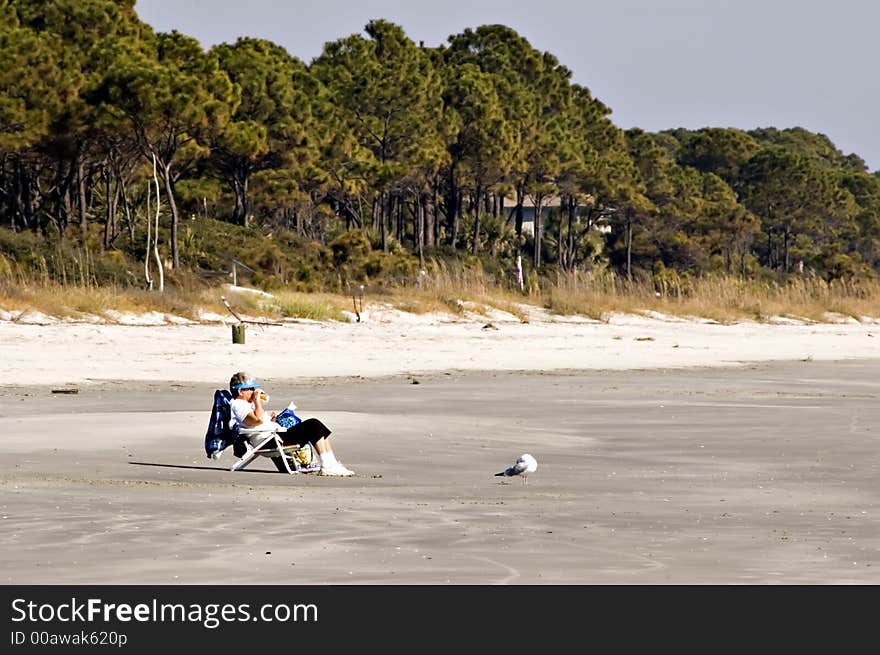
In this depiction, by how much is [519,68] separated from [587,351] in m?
44.9

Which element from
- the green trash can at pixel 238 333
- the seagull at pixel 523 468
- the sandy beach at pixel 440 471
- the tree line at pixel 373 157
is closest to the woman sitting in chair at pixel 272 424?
the sandy beach at pixel 440 471

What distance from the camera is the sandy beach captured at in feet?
24.8

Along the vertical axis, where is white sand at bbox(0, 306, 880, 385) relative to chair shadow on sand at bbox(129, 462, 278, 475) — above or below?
above

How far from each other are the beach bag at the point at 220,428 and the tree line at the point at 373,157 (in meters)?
24.3

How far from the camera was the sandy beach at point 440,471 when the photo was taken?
7574mm

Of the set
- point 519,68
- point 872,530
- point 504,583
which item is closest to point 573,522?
point 872,530

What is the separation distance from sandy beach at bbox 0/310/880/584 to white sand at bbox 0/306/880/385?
0.44ft

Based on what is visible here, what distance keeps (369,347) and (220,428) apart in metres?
15.7

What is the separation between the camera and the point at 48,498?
9758mm

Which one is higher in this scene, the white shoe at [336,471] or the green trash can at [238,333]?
the green trash can at [238,333]

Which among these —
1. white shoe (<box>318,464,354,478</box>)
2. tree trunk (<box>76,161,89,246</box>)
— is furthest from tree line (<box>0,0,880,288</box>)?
white shoe (<box>318,464,354,478</box>)

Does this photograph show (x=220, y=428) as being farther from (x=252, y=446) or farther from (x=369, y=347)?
(x=369, y=347)

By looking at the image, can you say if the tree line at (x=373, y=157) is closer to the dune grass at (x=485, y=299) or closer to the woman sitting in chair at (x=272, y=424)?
the dune grass at (x=485, y=299)

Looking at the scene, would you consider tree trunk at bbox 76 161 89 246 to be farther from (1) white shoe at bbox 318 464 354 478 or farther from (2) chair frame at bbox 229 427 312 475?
(1) white shoe at bbox 318 464 354 478
